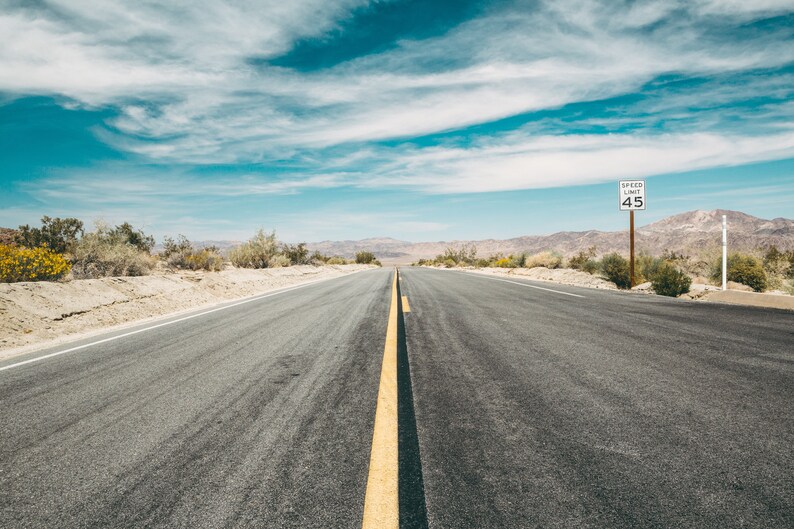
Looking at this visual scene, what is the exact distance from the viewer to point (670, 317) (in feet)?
22.6

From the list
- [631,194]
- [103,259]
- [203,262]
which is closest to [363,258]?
[203,262]

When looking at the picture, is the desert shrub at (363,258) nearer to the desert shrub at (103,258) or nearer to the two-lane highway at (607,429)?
the desert shrub at (103,258)

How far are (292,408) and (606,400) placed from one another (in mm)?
2238

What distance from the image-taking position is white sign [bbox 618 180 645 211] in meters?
15.7

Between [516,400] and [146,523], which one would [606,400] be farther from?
[146,523]

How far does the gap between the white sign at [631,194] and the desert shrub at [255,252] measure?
23184 mm

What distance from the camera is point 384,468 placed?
78.3 inches

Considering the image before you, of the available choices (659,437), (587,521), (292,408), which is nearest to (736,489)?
(659,437)

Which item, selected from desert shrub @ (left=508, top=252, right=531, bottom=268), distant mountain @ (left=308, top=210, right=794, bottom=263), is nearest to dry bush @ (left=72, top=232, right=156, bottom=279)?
desert shrub @ (left=508, top=252, right=531, bottom=268)

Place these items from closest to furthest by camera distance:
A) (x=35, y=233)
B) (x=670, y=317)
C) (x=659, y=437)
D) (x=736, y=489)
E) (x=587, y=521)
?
(x=587, y=521) < (x=736, y=489) < (x=659, y=437) < (x=670, y=317) < (x=35, y=233)

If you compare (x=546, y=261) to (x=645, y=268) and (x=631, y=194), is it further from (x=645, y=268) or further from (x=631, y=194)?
(x=631, y=194)

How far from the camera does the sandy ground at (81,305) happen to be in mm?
7493

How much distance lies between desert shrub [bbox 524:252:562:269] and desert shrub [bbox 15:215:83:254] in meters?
27.2

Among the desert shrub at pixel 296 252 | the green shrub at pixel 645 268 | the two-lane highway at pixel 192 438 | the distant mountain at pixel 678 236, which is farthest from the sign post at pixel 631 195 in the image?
the distant mountain at pixel 678 236
